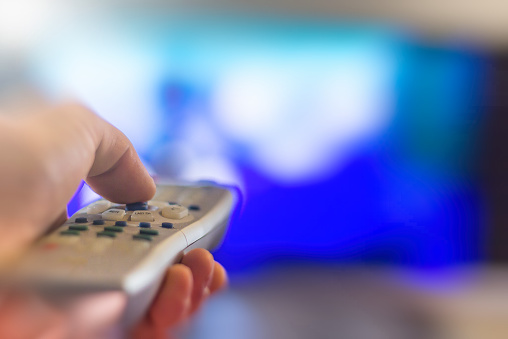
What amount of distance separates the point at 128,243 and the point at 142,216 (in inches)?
2.6

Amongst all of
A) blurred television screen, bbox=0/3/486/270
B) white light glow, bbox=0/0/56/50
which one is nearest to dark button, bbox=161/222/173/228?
blurred television screen, bbox=0/3/486/270

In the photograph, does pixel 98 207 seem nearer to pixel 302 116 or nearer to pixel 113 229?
pixel 113 229

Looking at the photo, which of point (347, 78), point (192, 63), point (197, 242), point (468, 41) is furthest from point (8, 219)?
point (468, 41)

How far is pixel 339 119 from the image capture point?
112 centimetres

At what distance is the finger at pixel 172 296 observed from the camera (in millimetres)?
324

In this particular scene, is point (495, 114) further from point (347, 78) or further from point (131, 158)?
point (131, 158)

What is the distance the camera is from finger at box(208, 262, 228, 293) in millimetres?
429

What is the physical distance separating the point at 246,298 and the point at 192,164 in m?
0.38

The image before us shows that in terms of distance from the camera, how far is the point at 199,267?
1.23 ft

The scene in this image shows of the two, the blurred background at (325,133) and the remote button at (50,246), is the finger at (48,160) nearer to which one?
the remote button at (50,246)

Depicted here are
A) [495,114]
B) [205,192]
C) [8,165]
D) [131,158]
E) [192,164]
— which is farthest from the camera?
[495,114]

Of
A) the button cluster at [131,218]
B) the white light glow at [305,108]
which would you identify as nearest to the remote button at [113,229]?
the button cluster at [131,218]

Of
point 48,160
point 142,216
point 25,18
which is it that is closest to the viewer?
point 48,160

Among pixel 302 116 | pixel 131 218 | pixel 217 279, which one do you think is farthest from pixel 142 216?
pixel 302 116
